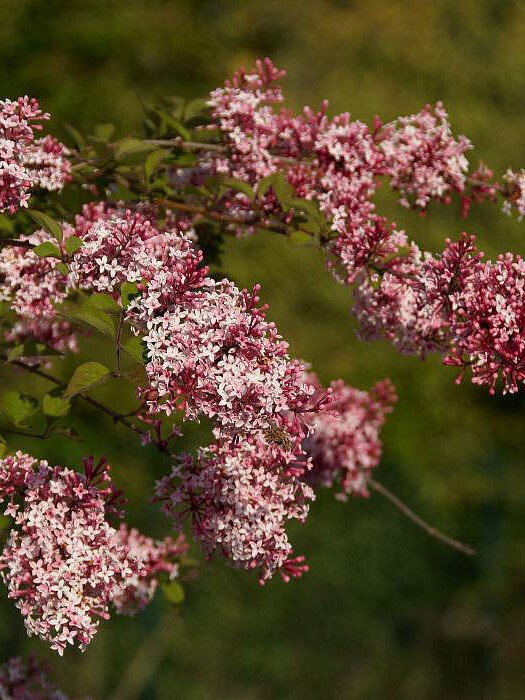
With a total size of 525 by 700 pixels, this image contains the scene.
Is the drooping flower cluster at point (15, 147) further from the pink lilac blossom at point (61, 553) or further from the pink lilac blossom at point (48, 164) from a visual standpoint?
the pink lilac blossom at point (61, 553)

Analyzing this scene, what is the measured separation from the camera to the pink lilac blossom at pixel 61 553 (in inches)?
74.4

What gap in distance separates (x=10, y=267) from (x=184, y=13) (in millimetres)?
11580

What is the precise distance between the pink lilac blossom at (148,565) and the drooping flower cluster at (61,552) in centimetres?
59

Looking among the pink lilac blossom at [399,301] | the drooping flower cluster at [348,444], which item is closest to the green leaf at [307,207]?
the pink lilac blossom at [399,301]

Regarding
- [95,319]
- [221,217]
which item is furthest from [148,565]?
[95,319]

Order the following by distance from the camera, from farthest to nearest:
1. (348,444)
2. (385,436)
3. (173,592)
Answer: (385,436), (348,444), (173,592)

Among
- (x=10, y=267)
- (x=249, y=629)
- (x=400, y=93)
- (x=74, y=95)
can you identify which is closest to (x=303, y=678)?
(x=249, y=629)

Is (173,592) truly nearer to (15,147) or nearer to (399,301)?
(399,301)

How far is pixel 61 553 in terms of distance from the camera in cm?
193

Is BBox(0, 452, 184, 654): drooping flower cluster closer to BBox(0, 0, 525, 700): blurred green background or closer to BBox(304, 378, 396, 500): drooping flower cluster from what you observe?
BBox(304, 378, 396, 500): drooping flower cluster

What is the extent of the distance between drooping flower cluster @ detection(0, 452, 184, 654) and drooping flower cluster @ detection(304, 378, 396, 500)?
113 centimetres

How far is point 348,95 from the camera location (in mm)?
12742

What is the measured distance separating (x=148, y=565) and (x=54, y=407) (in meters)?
0.63

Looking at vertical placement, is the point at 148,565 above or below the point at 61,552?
below
